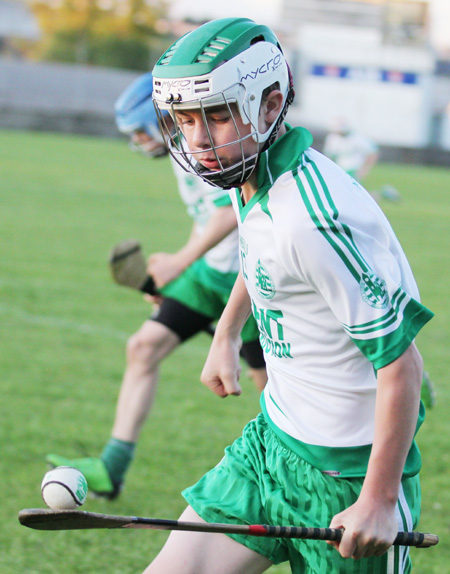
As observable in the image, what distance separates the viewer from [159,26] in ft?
213

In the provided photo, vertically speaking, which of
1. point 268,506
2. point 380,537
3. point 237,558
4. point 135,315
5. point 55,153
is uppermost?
point 380,537

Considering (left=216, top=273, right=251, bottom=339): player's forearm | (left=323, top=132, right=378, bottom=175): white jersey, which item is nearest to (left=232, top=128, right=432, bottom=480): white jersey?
(left=216, top=273, right=251, bottom=339): player's forearm

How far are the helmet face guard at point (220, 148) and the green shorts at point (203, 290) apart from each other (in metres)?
2.15

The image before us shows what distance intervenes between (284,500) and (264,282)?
585 millimetres

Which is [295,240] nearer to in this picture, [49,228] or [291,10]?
[49,228]

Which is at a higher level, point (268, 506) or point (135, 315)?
point (268, 506)

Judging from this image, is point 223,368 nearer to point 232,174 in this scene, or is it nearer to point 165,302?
point 232,174

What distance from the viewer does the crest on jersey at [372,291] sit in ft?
6.54

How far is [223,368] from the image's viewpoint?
2.68 metres

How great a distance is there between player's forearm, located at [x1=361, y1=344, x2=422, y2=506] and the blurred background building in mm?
32705

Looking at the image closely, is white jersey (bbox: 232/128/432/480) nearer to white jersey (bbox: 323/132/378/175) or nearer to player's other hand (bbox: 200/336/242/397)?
player's other hand (bbox: 200/336/242/397)

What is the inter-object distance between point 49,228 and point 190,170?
10498mm

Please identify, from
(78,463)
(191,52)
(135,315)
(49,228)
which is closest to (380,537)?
(191,52)

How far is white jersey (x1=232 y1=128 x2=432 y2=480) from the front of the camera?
200cm
